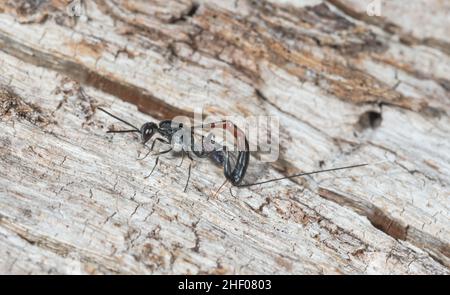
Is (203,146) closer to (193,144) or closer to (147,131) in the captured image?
(193,144)

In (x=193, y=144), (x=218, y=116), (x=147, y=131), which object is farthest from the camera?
(x=218, y=116)

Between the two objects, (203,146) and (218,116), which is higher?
(218,116)

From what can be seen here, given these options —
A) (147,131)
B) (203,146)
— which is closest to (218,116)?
(203,146)

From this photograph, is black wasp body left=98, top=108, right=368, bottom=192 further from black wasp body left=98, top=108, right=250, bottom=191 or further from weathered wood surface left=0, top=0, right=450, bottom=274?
weathered wood surface left=0, top=0, right=450, bottom=274

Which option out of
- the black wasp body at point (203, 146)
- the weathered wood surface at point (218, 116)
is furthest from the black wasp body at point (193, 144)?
the weathered wood surface at point (218, 116)
